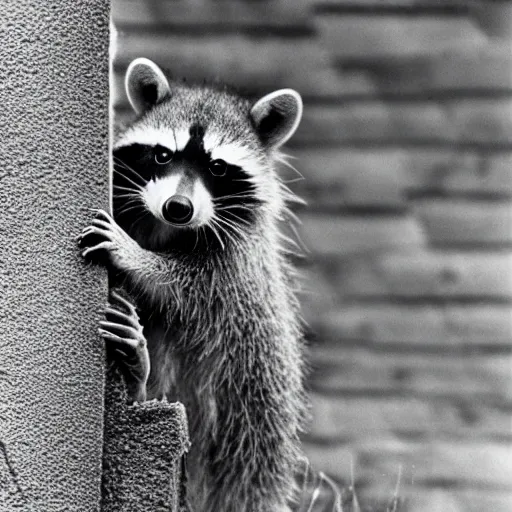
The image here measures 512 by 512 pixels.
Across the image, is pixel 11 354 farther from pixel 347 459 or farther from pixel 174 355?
pixel 347 459

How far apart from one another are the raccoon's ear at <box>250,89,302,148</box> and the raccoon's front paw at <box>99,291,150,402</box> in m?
0.69

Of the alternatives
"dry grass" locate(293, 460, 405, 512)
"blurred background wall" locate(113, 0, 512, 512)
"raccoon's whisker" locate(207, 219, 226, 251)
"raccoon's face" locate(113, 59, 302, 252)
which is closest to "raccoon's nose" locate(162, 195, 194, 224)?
"raccoon's face" locate(113, 59, 302, 252)

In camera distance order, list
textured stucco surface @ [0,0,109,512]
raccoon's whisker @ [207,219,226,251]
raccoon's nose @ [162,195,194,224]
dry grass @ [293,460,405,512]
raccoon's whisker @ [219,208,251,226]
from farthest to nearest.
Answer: dry grass @ [293,460,405,512], raccoon's whisker @ [219,208,251,226], raccoon's whisker @ [207,219,226,251], raccoon's nose @ [162,195,194,224], textured stucco surface @ [0,0,109,512]

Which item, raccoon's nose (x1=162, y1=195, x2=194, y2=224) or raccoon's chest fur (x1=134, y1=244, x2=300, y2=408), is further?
raccoon's chest fur (x1=134, y1=244, x2=300, y2=408)

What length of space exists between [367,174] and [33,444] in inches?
62.7

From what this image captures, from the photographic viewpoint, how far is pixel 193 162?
2266mm

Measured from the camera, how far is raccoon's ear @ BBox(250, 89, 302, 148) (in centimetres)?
243

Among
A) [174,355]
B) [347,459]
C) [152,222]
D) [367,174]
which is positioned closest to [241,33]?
[367,174]

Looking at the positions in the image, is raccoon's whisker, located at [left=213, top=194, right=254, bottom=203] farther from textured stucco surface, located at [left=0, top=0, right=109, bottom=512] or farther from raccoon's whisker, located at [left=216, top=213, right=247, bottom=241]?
textured stucco surface, located at [left=0, top=0, right=109, bottom=512]

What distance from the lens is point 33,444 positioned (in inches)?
72.0

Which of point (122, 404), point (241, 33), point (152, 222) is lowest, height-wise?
point (122, 404)

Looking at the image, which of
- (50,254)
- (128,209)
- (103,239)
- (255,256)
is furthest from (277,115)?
(50,254)

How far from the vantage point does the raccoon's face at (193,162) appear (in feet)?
7.29

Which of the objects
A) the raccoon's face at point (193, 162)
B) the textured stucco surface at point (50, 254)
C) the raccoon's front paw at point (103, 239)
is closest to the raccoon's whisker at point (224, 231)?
the raccoon's face at point (193, 162)
